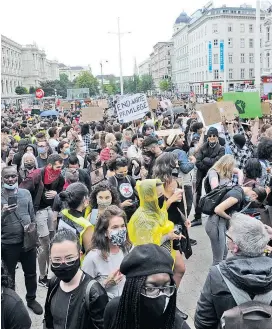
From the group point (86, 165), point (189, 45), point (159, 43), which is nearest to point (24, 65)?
point (159, 43)

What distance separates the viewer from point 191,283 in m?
5.14

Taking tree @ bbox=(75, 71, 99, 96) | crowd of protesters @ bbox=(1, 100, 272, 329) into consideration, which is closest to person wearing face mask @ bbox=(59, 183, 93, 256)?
crowd of protesters @ bbox=(1, 100, 272, 329)

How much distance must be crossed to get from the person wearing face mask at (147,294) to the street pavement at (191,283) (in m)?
2.29

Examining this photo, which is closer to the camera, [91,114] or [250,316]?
[250,316]

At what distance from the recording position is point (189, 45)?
9781 cm

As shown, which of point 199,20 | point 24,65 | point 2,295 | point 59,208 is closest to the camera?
point 2,295

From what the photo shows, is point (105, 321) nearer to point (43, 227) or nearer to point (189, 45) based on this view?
point (43, 227)

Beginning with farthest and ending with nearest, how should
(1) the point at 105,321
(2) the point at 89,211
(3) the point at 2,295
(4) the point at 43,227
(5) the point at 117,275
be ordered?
1. (4) the point at 43,227
2. (2) the point at 89,211
3. (5) the point at 117,275
4. (3) the point at 2,295
5. (1) the point at 105,321

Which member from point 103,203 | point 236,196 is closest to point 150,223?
point 103,203

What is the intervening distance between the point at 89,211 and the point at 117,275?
136 centimetres

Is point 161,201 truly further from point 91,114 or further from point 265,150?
point 91,114

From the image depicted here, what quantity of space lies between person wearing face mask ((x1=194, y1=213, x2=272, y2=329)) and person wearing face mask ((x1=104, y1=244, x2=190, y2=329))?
305mm

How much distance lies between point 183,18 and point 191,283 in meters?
115

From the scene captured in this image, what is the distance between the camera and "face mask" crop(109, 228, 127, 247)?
3.19 m
